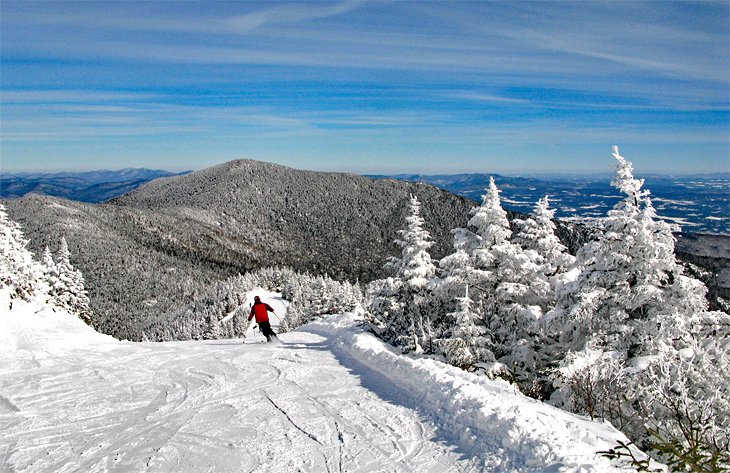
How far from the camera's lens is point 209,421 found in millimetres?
7859

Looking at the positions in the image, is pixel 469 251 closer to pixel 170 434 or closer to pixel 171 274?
pixel 170 434

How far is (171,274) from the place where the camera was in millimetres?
186250

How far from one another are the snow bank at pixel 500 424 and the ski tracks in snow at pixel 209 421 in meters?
0.36

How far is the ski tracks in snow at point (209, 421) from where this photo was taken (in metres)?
6.37

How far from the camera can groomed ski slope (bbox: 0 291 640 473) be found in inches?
244

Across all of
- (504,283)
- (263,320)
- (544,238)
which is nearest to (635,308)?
(504,283)

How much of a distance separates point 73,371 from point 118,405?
3640mm

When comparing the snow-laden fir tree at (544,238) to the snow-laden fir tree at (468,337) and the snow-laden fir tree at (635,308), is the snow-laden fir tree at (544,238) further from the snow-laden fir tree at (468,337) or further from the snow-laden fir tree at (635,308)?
the snow-laden fir tree at (635,308)

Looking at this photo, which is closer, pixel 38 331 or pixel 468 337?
pixel 468 337

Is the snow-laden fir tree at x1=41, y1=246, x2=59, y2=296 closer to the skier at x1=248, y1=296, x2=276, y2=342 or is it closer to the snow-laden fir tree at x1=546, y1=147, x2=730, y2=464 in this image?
the skier at x1=248, y1=296, x2=276, y2=342

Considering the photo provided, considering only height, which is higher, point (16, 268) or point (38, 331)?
point (16, 268)

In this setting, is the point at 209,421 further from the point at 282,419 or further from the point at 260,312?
the point at 260,312

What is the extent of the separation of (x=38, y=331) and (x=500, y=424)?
638 inches

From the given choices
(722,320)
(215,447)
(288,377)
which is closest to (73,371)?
(288,377)
